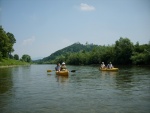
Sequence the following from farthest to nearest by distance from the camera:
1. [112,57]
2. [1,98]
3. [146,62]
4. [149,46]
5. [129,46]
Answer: [112,57] → [129,46] → [149,46] → [146,62] → [1,98]

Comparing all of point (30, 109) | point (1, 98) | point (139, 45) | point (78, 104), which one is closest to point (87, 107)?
point (78, 104)

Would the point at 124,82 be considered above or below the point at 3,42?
below

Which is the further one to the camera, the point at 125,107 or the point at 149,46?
the point at 149,46

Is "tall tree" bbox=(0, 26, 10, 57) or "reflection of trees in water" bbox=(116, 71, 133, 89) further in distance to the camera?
"tall tree" bbox=(0, 26, 10, 57)

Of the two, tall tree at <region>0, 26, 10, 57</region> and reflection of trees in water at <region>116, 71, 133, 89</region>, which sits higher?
tall tree at <region>0, 26, 10, 57</region>

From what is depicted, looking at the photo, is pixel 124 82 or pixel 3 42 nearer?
pixel 124 82

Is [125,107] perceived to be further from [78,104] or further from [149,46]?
[149,46]

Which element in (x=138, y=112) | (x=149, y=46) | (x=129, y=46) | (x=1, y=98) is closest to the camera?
(x=138, y=112)

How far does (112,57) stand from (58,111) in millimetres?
97448

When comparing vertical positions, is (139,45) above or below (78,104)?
above

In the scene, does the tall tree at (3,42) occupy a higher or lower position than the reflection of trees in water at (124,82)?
higher

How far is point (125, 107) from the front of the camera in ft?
43.9

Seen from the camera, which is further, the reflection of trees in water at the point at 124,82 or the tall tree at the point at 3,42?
the tall tree at the point at 3,42

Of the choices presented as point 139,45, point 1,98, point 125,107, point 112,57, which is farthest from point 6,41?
point 125,107
